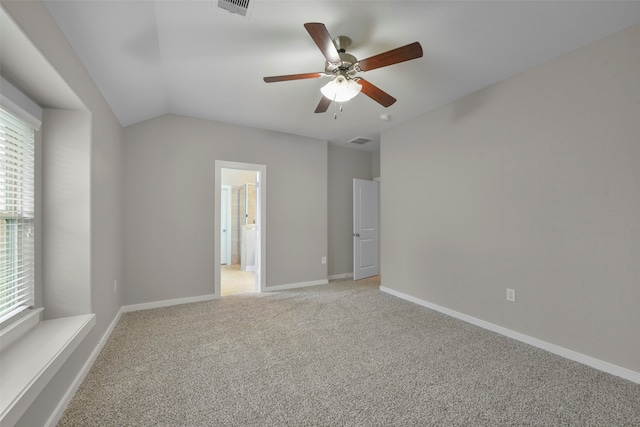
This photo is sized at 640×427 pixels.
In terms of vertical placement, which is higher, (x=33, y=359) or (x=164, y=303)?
(x=33, y=359)

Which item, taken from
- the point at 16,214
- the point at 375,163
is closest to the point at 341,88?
the point at 16,214

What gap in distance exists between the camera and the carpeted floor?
1.62 meters

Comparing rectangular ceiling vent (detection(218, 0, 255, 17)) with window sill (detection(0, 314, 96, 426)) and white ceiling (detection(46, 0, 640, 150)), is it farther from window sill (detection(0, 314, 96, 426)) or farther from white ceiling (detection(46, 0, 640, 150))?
window sill (detection(0, 314, 96, 426))

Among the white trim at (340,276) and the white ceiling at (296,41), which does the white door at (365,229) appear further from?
the white ceiling at (296,41)

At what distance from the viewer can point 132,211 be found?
3.47 meters

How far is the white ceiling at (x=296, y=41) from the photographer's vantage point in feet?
5.97

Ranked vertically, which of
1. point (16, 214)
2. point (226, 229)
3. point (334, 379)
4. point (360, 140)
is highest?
point (360, 140)

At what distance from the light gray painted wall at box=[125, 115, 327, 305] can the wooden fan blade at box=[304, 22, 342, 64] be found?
2.50m

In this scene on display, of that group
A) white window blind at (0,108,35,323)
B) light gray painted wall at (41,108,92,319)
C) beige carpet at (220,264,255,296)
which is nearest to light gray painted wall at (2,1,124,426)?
light gray painted wall at (41,108,92,319)

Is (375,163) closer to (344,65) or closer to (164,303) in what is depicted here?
(344,65)

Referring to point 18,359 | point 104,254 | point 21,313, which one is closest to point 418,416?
point 18,359

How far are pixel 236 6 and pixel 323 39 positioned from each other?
620 millimetres

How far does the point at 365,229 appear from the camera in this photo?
522 centimetres

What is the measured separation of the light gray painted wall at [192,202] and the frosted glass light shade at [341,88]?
2.30 metres
